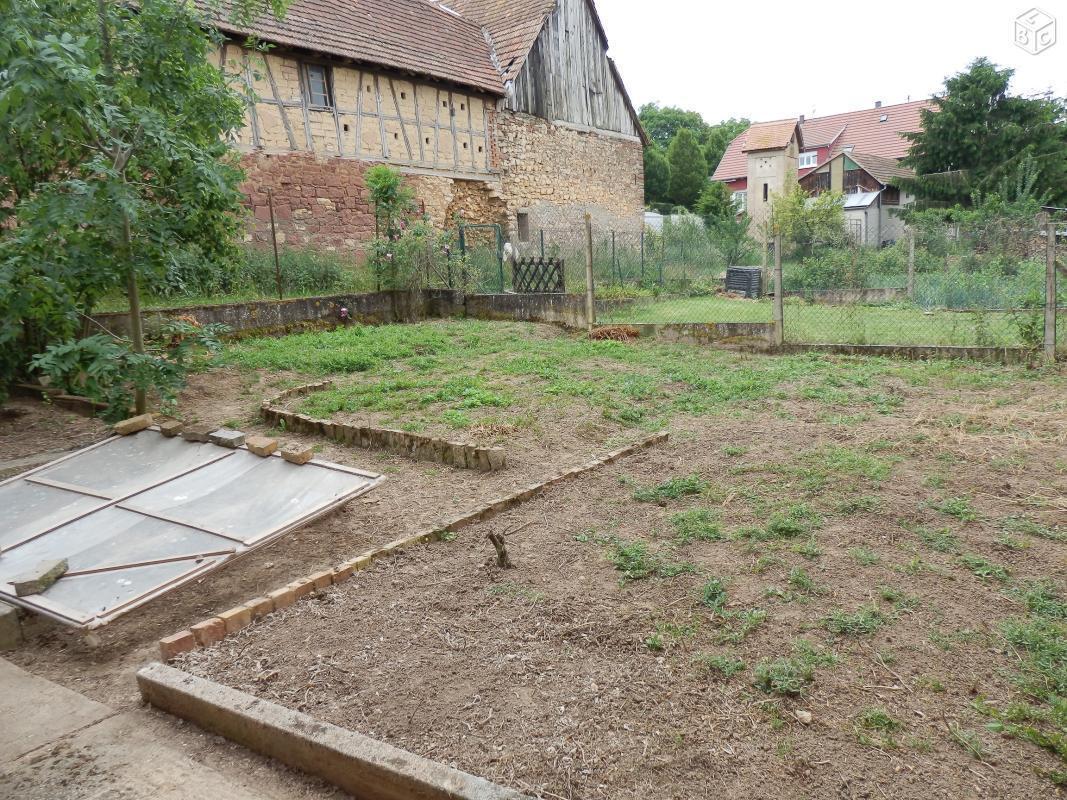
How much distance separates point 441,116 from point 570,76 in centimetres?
584

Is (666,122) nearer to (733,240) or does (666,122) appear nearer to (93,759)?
(733,240)

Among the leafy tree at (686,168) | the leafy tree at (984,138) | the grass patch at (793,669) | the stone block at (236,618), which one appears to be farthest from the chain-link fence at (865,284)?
the leafy tree at (686,168)

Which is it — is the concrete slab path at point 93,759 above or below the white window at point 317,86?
below

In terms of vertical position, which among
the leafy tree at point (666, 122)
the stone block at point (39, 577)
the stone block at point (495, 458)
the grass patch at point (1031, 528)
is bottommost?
the grass patch at point (1031, 528)

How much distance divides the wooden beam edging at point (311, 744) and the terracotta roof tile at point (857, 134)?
43315 millimetres

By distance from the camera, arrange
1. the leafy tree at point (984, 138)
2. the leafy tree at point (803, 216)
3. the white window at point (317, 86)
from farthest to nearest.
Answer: the leafy tree at point (803, 216) < the leafy tree at point (984, 138) < the white window at point (317, 86)

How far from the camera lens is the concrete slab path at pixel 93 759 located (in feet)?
7.84

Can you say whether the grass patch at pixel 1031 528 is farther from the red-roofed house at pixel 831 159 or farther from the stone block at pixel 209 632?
the red-roofed house at pixel 831 159

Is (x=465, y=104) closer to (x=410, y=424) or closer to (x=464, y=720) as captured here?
(x=410, y=424)

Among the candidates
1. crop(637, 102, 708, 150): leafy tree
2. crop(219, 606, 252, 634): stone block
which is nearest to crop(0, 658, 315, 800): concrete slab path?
crop(219, 606, 252, 634): stone block

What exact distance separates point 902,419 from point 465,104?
17040 mm

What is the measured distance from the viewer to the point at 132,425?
530 cm

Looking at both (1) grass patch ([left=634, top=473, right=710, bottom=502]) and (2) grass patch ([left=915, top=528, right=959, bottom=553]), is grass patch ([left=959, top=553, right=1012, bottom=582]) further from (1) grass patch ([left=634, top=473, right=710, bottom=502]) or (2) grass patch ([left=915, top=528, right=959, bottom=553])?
(1) grass patch ([left=634, top=473, right=710, bottom=502])

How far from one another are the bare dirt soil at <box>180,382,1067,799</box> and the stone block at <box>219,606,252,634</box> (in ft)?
0.25
